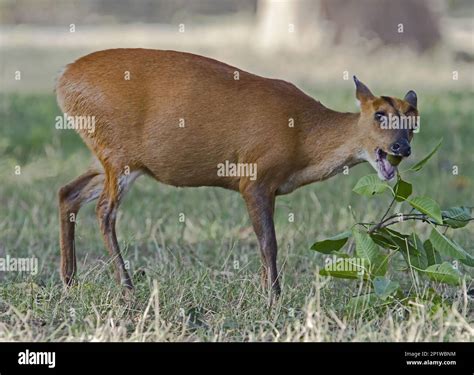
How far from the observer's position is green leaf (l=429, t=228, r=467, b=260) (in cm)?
593

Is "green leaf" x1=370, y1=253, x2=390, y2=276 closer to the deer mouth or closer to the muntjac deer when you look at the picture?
the deer mouth

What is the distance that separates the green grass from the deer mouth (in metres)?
0.68

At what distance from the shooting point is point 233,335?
18.8 ft

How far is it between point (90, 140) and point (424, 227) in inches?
111

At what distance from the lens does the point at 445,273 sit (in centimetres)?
583

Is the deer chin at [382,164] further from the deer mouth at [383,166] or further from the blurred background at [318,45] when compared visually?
the blurred background at [318,45]

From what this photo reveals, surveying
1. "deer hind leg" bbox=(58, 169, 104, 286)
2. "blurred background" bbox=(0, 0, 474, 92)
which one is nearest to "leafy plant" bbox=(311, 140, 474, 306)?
"deer hind leg" bbox=(58, 169, 104, 286)

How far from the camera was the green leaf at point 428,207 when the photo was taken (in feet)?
19.3

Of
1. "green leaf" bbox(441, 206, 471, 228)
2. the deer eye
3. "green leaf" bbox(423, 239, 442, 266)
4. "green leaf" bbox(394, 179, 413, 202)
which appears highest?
the deer eye

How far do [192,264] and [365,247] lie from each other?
5.11 ft

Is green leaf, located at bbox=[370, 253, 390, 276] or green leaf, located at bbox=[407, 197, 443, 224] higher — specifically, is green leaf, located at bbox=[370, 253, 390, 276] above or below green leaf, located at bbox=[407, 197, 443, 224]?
below

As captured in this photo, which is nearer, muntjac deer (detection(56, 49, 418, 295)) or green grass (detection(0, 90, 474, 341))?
green grass (detection(0, 90, 474, 341))

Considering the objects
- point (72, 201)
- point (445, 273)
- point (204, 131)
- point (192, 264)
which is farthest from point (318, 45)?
point (445, 273)

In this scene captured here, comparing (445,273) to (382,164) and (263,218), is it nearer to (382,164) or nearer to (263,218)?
(382,164)
